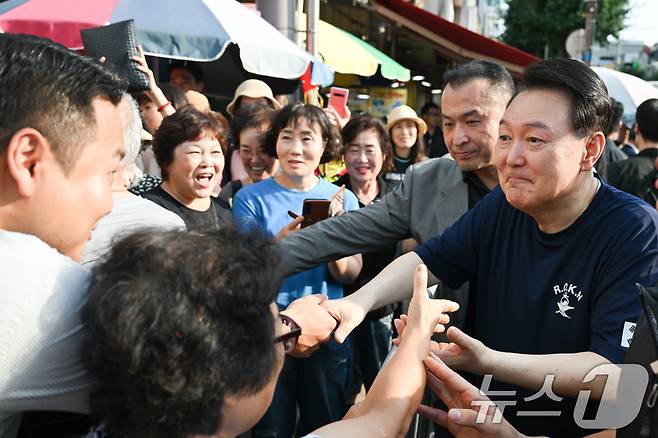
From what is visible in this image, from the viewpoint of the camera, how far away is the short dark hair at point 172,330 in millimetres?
1151

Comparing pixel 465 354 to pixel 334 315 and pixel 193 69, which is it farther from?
pixel 193 69

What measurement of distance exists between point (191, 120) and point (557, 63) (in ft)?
6.89

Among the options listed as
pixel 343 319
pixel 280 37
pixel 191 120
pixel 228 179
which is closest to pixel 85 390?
pixel 343 319

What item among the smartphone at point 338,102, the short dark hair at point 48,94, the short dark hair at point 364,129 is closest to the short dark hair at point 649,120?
the short dark hair at point 364,129

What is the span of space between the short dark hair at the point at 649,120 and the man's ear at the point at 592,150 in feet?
14.0

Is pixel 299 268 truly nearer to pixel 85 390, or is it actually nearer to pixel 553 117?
pixel 553 117

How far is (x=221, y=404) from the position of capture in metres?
1.24

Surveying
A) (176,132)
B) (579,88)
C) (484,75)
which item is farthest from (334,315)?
(176,132)

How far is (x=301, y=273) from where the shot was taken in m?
3.53

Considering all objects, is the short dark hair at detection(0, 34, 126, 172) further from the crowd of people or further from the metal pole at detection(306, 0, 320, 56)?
the metal pole at detection(306, 0, 320, 56)

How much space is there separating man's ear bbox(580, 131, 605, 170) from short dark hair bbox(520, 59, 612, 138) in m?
0.02

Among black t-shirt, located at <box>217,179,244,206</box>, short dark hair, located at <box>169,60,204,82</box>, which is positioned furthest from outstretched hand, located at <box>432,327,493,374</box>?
short dark hair, located at <box>169,60,204,82</box>

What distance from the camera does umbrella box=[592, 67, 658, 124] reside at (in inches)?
430

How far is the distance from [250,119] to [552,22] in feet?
96.8
